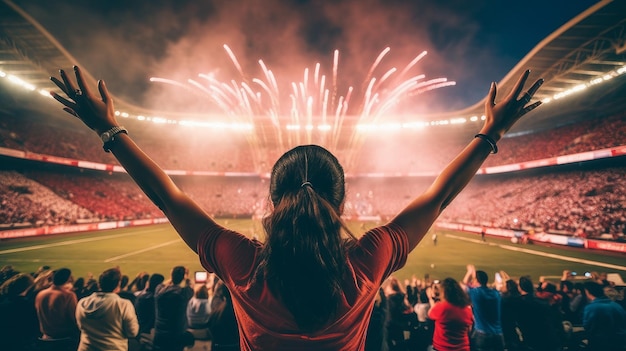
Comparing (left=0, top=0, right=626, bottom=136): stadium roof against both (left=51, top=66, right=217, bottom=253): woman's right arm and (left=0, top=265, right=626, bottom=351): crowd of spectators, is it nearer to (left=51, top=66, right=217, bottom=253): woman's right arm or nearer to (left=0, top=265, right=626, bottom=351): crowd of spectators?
(left=0, top=265, right=626, bottom=351): crowd of spectators

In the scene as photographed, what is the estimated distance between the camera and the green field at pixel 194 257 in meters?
14.2

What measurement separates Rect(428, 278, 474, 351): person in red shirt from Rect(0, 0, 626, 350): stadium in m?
4.31

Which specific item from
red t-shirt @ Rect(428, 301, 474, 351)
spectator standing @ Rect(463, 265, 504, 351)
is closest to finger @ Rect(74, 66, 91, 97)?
red t-shirt @ Rect(428, 301, 474, 351)

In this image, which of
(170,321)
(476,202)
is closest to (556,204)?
(476,202)

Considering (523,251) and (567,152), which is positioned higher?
(567,152)

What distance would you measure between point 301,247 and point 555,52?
31284 mm

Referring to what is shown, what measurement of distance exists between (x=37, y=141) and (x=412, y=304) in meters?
43.9

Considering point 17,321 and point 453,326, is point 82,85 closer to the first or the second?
point 453,326

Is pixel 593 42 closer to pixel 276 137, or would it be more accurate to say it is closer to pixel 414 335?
pixel 414 335

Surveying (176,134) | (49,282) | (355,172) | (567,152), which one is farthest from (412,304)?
(176,134)

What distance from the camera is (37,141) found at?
31.7 meters

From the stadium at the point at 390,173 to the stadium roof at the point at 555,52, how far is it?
0.13m

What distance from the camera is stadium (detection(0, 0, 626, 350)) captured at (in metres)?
17.5

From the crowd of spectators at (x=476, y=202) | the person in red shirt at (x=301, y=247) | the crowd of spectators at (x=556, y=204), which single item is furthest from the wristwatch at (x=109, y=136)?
the crowd of spectators at (x=556, y=204)
